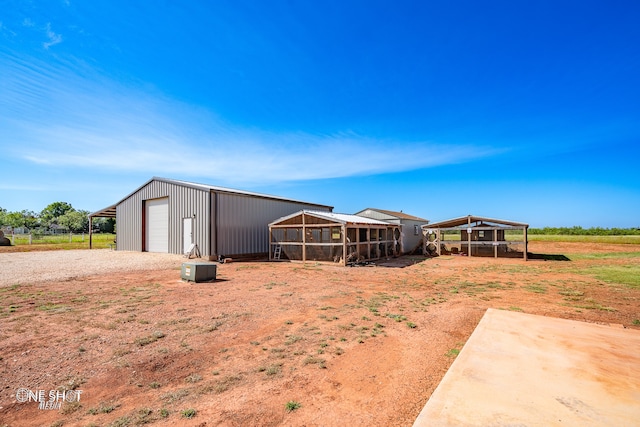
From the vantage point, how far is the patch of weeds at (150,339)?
16.3 feet

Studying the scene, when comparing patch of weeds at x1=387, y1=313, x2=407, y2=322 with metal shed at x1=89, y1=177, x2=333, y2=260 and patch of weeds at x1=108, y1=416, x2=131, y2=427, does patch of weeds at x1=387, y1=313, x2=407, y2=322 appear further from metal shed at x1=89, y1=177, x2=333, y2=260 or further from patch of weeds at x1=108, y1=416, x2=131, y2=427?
metal shed at x1=89, y1=177, x2=333, y2=260

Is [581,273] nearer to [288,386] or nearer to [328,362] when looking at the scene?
[328,362]

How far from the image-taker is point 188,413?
123 inches

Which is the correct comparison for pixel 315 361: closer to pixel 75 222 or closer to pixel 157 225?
pixel 157 225

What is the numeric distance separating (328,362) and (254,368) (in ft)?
3.29

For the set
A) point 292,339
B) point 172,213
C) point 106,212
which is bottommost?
point 292,339

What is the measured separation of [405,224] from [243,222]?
1296 cm

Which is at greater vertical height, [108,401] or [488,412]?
[488,412]

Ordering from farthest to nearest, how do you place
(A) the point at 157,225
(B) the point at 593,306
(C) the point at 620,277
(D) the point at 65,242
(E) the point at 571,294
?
(D) the point at 65,242 → (A) the point at 157,225 → (C) the point at 620,277 → (E) the point at 571,294 → (B) the point at 593,306

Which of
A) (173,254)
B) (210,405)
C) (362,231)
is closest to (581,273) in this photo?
(362,231)

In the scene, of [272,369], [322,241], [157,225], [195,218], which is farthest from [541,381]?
[157,225]

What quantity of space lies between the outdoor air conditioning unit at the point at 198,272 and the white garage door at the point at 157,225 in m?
10.6

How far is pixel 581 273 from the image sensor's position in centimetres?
1327

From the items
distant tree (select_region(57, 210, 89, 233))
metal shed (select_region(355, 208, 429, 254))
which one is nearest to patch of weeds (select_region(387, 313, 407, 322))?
metal shed (select_region(355, 208, 429, 254))
